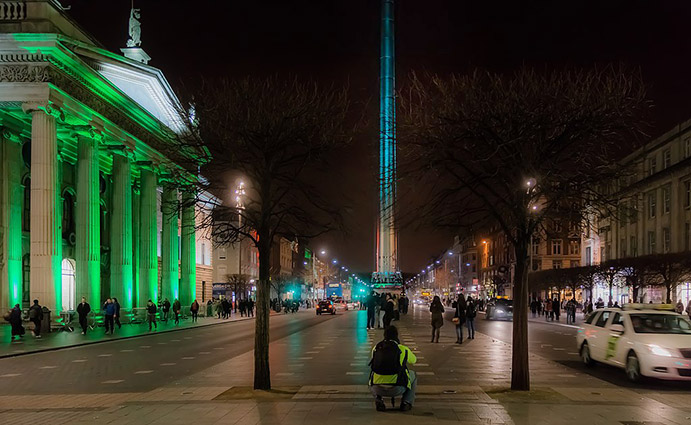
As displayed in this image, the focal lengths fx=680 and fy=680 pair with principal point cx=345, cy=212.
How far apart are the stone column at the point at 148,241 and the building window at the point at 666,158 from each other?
42.9m

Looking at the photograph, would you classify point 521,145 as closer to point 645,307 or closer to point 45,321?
point 645,307

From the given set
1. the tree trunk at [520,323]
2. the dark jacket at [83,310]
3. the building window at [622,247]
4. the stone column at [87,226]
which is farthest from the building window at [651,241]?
the tree trunk at [520,323]

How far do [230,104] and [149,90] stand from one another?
38270 mm

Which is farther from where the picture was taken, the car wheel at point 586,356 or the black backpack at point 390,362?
the car wheel at point 586,356

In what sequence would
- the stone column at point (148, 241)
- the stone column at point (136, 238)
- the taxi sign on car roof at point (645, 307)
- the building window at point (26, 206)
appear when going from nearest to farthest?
the taxi sign on car roof at point (645, 307), the building window at point (26, 206), the stone column at point (148, 241), the stone column at point (136, 238)

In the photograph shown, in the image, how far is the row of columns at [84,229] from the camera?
3416cm

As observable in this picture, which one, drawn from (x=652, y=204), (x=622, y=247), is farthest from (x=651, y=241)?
(x=622, y=247)

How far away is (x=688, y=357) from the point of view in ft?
45.5

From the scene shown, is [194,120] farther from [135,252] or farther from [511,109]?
[135,252]

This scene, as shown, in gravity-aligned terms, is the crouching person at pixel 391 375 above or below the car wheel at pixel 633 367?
above

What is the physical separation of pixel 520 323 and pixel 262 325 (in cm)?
487

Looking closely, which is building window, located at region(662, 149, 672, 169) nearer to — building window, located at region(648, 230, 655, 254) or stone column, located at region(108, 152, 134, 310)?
building window, located at region(648, 230, 655, 254)

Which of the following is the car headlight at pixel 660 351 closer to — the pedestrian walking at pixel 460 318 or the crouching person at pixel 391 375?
the crouching person at pixel 391 375

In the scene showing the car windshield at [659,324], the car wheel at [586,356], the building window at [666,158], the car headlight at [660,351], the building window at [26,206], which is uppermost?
the building window at [666,158]
